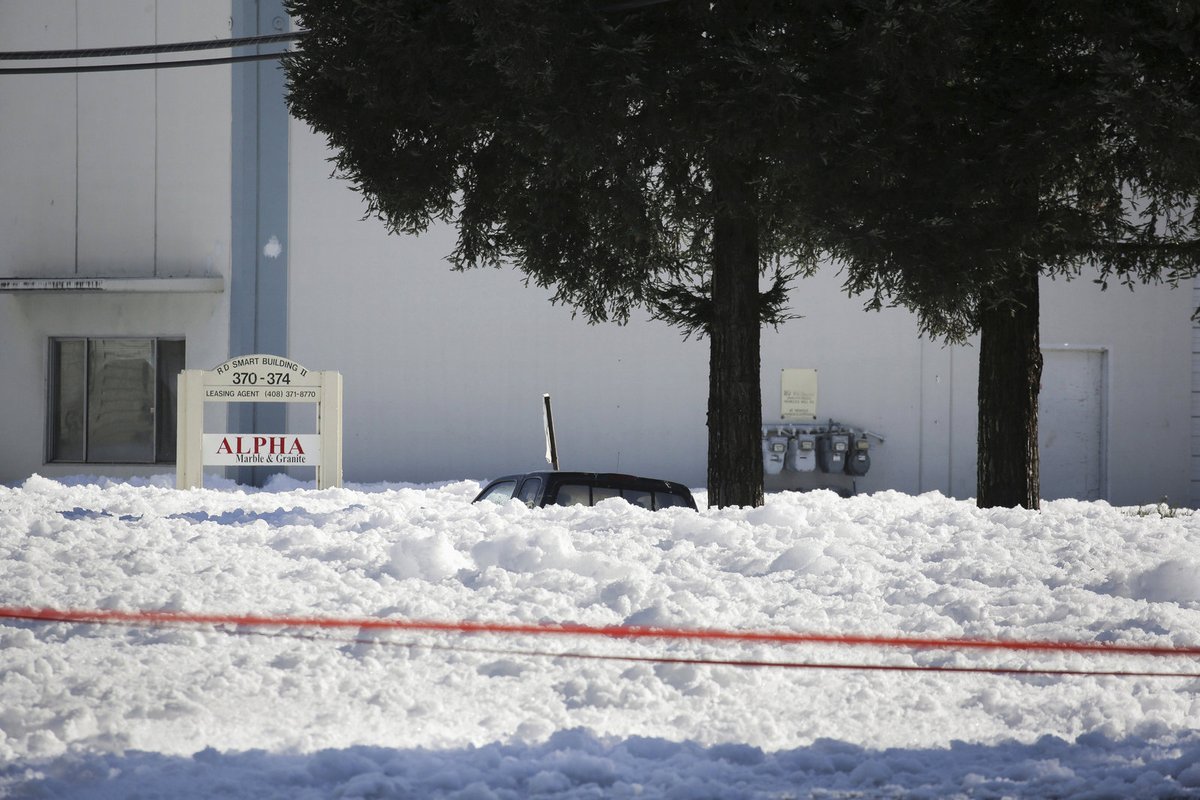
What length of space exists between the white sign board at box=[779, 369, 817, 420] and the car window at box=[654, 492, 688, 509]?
11130 millimetres

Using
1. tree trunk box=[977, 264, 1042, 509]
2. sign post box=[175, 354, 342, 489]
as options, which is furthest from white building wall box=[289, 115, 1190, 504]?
tree trunk box=[977, 264, 1042, 509]

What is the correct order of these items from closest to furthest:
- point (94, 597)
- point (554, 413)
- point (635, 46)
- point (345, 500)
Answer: point (94, 597)
point (635, 46)
point (345, 500)
point (554, 413)

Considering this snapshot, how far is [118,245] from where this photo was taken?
72.9 ft

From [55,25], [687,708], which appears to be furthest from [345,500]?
[55,25]

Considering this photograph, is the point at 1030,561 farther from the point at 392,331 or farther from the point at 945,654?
the point at 392,331

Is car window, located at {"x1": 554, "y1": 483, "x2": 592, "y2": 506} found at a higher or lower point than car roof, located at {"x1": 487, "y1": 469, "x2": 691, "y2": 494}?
lower

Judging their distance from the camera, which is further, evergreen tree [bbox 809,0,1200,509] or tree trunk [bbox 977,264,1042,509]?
tree trunk [bbox 977,264,1042,509]

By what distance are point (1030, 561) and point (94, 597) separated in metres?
6.06

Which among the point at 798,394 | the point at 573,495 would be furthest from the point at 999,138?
the point at 798,394

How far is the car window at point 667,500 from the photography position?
11320 millimetres

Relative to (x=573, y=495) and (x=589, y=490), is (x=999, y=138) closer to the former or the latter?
(x=589, y=490)

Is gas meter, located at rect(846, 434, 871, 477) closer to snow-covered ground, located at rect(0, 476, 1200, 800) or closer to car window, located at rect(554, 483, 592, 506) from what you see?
snow-covered ground, located at rect(0, 476, 1200, 800)

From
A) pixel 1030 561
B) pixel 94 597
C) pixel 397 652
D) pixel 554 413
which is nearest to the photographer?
pixel 397 652

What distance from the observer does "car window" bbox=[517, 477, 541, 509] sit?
11.0 metres
